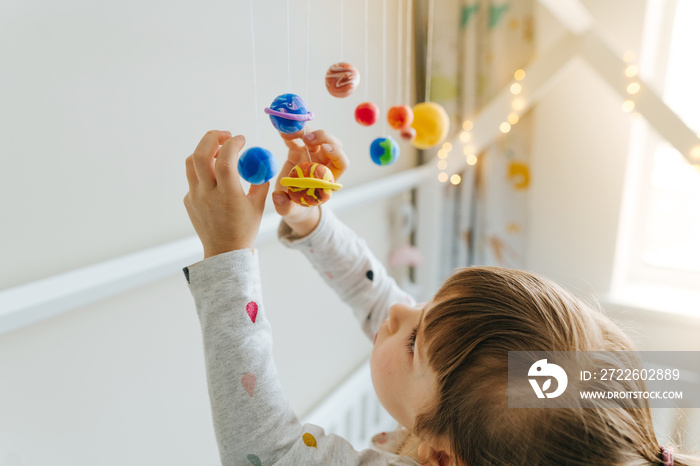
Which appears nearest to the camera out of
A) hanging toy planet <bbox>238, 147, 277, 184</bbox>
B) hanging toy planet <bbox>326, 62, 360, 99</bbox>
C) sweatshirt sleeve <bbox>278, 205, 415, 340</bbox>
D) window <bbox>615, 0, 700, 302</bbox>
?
hanging toy planet <bbox>238, 147, 277, 184</bbox>

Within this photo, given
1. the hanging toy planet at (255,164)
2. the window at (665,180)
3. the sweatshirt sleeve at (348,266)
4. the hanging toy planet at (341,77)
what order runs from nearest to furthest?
the hanging toy planet at (255,164)
the hanging toy planet at (341,77)
the sweatshirt sleeve at (348,266)
the window at (665,180)

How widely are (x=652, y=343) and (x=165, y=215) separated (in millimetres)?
1261

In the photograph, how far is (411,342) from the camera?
63 cm

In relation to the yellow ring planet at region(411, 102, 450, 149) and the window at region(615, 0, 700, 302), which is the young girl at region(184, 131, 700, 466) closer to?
the yellow ring planet at region(411, 102, 450, 149)

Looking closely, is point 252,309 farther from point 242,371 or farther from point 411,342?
point 411,342

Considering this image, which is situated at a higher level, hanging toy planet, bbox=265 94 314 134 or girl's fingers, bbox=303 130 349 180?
hanging toy planet, bbox=265 94 314 134

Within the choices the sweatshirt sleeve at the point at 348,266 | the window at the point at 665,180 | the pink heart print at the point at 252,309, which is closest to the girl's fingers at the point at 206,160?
the pink heart print at the point at 252,309

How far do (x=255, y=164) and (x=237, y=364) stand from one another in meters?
0.19

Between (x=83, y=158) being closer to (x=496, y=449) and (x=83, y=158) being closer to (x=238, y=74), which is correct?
→ (x=238, y=74)

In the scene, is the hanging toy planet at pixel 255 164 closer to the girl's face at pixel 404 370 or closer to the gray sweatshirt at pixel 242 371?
the gray sweatshirt at pixel 242 371

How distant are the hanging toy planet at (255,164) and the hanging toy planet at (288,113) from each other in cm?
4

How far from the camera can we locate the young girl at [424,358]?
0.49 m

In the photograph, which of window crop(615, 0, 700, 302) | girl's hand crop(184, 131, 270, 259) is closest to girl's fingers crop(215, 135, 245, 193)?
girl's hand crop(184, 131, 270, 259)

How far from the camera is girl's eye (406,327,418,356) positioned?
0.62 meters
